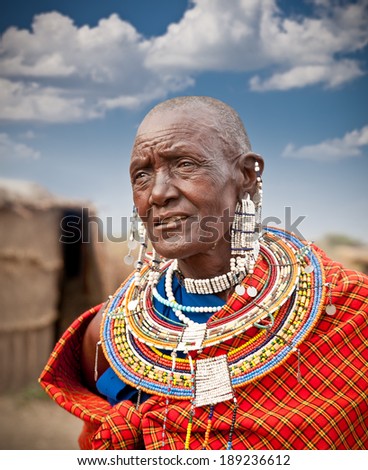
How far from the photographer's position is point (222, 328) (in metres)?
2.38

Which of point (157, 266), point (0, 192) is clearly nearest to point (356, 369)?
point (157, 266)

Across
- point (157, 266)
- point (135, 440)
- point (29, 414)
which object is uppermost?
point (157, 266)

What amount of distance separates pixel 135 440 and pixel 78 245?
6.55 meters

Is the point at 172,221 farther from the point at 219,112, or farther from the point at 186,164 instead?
the point at 219,112

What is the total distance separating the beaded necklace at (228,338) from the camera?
2307mm

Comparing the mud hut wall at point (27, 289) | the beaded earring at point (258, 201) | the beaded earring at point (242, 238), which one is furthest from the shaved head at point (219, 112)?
the mud hut wall at point (27, 289)

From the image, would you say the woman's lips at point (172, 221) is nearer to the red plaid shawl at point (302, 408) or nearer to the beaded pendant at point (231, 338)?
the beaded pendant at point (231, 338)

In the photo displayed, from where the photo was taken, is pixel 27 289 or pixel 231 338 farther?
pixel 27 289

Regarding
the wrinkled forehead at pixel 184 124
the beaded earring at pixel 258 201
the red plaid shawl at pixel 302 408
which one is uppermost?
the wrinkled forehead at pixel 184 124

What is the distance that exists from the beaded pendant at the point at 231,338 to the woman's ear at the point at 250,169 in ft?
1.03

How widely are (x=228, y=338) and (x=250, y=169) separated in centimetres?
72

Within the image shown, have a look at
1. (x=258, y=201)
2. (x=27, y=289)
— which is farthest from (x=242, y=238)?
(x=27, y=289)

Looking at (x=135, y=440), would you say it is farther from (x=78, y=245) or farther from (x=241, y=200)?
(x=78, y=245)

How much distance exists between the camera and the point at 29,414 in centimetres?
776
